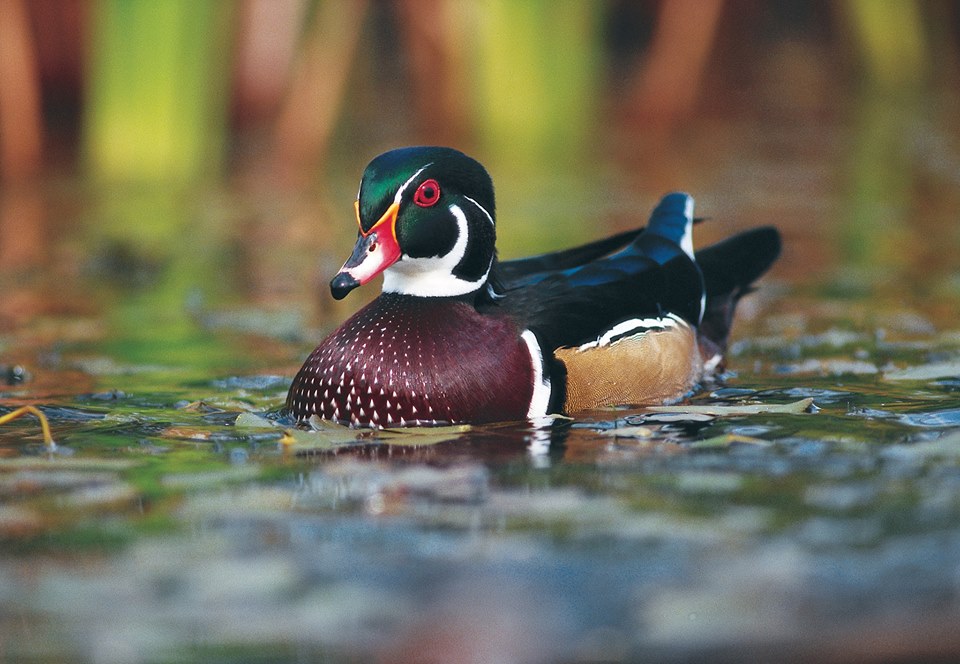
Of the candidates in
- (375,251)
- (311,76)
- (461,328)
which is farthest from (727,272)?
(311,76)

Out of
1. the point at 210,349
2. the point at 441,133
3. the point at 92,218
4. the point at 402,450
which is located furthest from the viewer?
the point at 441,133

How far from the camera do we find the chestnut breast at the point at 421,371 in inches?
→ 179

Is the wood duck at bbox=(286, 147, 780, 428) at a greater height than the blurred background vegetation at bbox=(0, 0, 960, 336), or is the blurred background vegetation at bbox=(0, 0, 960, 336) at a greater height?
the blurred background vegetation at bbox=(0, 0, 960, 336)

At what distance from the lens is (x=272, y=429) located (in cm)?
457

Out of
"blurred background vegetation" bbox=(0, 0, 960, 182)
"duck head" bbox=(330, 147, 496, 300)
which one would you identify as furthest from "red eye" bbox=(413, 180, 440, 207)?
"blurred background vegetation" bbox=(0, 0, 960, 182)

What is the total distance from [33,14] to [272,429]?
8.51 meters

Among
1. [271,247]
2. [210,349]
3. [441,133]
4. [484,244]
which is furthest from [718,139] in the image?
[484,244]

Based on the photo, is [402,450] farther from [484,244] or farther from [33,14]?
[33,14]

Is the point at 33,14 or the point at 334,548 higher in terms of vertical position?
the point at 33,14

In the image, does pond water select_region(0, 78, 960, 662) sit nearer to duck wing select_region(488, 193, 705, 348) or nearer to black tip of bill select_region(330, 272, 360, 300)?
duck wing select_region(488, 193, 705, 348)

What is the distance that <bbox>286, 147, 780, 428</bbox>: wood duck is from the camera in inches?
179

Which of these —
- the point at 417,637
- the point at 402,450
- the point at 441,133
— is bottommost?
the point at 417,637

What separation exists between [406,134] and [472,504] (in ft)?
30.0

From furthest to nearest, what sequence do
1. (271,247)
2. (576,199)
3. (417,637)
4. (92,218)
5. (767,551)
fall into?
1. (576,199)
2. (92,218)
3. (271,247)
4. (767,551)
5. (417,637)
